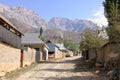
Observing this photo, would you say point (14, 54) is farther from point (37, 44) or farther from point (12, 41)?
point (37, 44)

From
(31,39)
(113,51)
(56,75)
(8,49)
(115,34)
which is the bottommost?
(56,75)

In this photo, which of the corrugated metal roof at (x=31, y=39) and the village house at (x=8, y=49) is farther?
the corrugated metal roof at (x=31, y=39)

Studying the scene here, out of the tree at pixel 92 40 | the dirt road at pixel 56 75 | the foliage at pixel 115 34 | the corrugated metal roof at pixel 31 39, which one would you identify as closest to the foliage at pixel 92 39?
the tree at pixel 92 40

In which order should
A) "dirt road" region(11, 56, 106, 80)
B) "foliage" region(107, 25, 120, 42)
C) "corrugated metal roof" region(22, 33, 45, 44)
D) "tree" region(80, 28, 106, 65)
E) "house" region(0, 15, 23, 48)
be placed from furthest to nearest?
"corrugated metal roof" region(22, 33, 45, 44) → "tree" region(80, 28, 106, 65) → "house" region(0, 15, 23, 48) → "foliage" region(107, 25, 120, 42) → "dirt road" region(11, 56, 106, 80)

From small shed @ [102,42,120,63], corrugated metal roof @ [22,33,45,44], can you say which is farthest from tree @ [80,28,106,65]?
small shed @ [102,42,120,63]

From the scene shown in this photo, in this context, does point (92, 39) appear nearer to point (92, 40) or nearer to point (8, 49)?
point (92, 40)

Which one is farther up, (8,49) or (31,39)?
(31,39)

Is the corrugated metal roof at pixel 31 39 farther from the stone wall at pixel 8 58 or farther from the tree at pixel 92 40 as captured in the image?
the stone wall at pixel 8 58

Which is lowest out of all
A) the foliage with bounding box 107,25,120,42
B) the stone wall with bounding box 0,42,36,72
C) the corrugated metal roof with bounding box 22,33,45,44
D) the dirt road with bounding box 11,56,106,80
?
the dirt road with bounding box 11,56,106,80

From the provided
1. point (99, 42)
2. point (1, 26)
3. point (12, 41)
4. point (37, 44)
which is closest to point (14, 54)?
point (12, 41)

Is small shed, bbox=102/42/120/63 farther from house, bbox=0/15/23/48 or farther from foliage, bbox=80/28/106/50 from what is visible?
foliage, bbox=80/28/106/50

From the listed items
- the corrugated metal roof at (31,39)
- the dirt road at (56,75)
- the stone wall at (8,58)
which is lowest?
the dirt road at (56,75)

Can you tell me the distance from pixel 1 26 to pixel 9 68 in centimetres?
413

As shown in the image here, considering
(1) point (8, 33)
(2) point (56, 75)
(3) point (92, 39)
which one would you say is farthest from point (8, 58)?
(3) point (92, 39)
